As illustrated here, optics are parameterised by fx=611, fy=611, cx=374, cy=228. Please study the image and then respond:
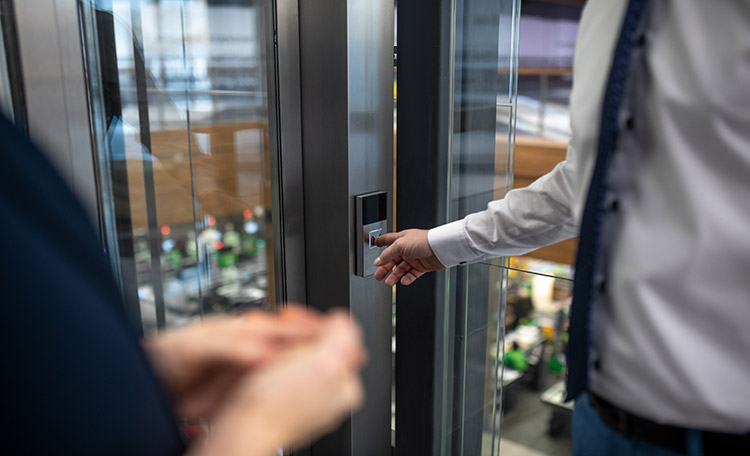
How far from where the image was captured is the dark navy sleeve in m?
0.42

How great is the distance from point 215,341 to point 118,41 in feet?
2.86

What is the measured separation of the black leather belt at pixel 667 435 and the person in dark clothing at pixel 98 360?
0.57 metres

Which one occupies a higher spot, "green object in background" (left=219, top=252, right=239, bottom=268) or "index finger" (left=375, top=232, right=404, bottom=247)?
"index finger" (left=375, top=232, right=404, bottom=247)

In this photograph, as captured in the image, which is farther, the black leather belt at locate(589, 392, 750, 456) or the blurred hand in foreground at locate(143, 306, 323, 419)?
the black leather belt at locate(589, 392, 750, 456)

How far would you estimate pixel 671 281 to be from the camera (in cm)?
85

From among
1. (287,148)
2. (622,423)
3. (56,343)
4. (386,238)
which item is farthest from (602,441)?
(287,148)

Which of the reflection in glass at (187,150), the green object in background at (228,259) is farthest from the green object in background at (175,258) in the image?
the green object in background at (228,259)

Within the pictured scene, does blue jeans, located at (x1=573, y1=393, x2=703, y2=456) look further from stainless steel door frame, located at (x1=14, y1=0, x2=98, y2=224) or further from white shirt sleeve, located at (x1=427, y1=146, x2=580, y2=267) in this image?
stainless steel door frame, located at (x1=14, y1=0, x2=98, y2=224)

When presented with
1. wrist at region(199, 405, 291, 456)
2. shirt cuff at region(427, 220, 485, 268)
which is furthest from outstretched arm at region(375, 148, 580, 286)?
wrist at region(199, 405, 291, 456)

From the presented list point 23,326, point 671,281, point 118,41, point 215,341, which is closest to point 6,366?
point 23,326

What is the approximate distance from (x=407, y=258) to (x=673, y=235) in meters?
0.65

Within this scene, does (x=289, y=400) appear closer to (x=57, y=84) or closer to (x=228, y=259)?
(x=57, y=84)

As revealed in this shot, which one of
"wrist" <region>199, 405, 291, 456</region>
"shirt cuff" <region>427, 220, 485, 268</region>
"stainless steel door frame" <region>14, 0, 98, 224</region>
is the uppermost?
"stainless steel door frame" <region>14, 0, 98, 224</region>

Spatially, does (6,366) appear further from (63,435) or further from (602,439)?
(602,439)
